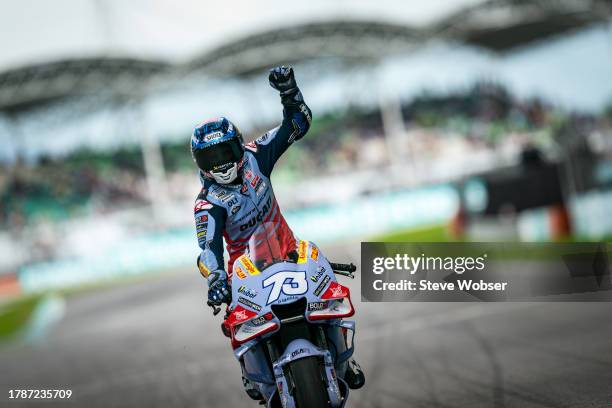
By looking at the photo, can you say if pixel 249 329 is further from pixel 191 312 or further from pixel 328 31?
pixel 328 31

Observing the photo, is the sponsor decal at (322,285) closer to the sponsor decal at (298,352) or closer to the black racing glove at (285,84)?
the sponsor decal at (298,352)

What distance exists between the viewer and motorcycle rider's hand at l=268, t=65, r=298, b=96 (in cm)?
495

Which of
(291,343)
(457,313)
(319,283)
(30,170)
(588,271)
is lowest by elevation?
(457,313)

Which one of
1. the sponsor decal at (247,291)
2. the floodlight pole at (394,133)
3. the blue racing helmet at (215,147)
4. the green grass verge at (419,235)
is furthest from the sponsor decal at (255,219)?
the floodlight pole at (394,133)

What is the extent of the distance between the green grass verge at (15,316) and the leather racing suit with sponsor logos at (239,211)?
11.3 metres

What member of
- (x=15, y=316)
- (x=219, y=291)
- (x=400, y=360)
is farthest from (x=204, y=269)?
(x=15, y=316)

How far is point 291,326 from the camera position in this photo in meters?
4.06

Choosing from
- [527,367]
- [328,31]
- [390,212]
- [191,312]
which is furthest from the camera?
[328,31]

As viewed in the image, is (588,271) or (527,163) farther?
(527,163)

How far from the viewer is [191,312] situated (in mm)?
13578

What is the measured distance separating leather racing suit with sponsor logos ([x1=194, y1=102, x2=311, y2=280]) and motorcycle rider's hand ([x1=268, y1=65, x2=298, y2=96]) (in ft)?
1.39

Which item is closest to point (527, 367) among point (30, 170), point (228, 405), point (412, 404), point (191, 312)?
point (412, 404)

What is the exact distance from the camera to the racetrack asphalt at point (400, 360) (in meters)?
5.60

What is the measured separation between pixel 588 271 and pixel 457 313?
7.94 feet
